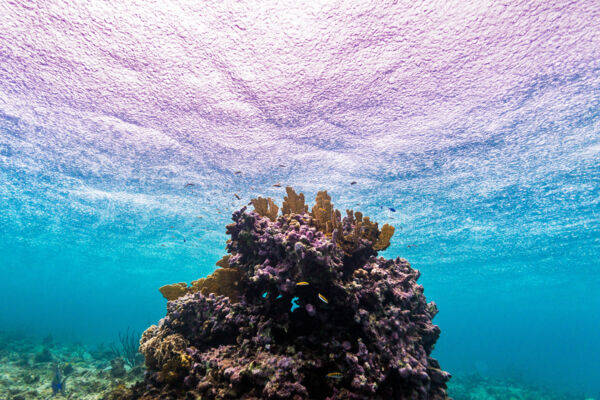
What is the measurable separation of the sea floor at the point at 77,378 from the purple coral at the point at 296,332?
302cm

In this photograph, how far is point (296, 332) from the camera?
4688 mm

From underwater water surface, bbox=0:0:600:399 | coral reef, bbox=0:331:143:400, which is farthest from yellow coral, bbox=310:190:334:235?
coral reef, bbox=0:331:143:400

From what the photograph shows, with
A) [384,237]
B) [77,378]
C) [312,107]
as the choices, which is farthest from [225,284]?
[77,378]

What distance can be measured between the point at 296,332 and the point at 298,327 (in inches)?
4.0

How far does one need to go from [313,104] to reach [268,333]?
7992mm

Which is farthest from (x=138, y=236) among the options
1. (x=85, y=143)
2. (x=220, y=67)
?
(x=220, y=67)

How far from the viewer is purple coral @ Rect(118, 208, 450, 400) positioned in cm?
394

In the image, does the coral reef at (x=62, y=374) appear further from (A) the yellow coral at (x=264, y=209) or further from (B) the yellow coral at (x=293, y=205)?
(B) the yellow coral at (x=293, y=205)

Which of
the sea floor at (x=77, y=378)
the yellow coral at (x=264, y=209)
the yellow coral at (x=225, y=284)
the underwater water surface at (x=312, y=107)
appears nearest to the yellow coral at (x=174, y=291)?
the yellow coral at (x=225, y=284)

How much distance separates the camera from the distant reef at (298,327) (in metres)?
3.96

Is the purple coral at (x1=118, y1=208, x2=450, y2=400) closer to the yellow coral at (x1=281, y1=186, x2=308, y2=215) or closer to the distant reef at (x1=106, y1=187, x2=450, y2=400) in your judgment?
the distant reef at (x1=106, y1=187, x2=450, y2=400)

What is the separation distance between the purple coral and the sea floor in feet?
9.90

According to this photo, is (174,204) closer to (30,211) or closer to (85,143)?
(85,143)

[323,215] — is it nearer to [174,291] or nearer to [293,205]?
[293,205]
